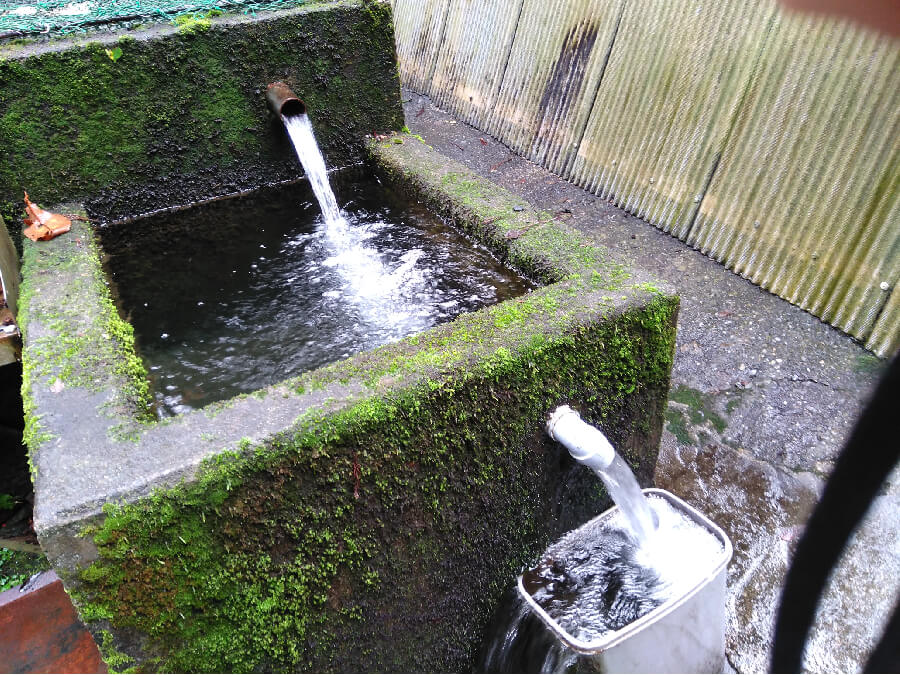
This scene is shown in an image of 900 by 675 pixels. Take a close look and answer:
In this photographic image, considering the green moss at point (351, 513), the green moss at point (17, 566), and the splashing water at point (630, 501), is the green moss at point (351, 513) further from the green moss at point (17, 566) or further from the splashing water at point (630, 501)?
the green moss at point (17, 566)

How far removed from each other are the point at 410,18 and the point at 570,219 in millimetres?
5157

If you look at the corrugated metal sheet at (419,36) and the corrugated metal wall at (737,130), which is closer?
the corrugated metal wall at (737,130)

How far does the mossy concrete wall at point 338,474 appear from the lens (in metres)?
1.86

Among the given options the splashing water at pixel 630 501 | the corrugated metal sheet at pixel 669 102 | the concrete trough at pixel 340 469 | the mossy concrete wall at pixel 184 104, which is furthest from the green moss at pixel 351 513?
the corrugated metal sheet at pixel 669 102

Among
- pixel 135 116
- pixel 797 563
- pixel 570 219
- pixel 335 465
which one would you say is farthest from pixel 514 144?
pixel 797 563

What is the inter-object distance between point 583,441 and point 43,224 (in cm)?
297

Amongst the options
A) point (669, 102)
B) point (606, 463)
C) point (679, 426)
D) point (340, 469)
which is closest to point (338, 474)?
point (340, 469)

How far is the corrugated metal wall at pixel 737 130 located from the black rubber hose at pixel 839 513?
3.90m

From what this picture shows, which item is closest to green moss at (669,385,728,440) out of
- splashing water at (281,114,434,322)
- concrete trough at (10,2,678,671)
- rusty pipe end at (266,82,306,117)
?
concrete trough at (10,2,678,671)

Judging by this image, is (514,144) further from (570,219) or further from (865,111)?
(865,111)

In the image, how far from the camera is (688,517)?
2662mm

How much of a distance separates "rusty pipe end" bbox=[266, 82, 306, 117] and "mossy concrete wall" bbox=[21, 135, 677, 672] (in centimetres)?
164

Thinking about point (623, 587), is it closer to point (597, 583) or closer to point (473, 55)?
point (597, 583)

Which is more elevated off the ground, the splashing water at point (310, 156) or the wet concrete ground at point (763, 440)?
the splashing water at point (310, 156)
